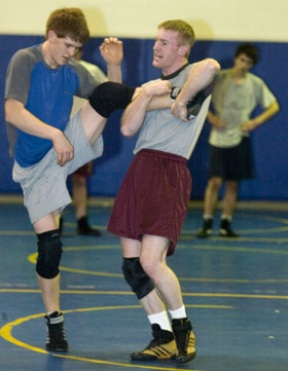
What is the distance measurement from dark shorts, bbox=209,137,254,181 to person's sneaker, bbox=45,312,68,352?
17.1 ft

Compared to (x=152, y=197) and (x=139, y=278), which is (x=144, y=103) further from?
(x=139, y=278)

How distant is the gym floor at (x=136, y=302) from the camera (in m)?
6.13

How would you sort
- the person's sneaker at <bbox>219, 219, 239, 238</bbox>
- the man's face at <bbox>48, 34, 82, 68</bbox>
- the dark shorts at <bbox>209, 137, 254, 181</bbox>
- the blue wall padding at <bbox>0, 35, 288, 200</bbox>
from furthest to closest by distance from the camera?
the blue wall padding at <bbox>0, 35, 288, 200</bbox>, the dark shorts at <bbox>209, 137, 254, 181</bbox>, the person's sneaker at <bbox>219, 219, 239, 238</bbox>, the man's face at <bbox>48, 34, 82, 68</bbox>

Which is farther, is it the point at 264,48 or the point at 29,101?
the point at 264,48

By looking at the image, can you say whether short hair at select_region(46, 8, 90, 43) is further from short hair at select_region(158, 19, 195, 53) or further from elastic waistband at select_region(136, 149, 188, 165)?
elastic waistband at select_region(136, 149, 188, 165)

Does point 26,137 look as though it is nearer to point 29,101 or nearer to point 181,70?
point 29,101

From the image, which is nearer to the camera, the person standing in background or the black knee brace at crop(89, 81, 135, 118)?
the black knee brace at crop(89, 81, 135, 118)

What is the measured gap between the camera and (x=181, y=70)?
20.5 feet

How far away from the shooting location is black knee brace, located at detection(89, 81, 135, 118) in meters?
6.18

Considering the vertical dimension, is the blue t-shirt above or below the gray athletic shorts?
above

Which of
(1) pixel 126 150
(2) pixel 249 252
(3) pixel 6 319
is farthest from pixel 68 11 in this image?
(1) pixel 126 150

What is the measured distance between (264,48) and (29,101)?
8005mm

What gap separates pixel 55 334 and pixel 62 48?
1.52m

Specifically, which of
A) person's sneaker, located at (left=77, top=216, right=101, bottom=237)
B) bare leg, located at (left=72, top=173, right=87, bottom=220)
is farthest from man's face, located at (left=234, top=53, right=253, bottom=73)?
person's sneaker, located at (left=77, top=216, right=101, bottom=237)
